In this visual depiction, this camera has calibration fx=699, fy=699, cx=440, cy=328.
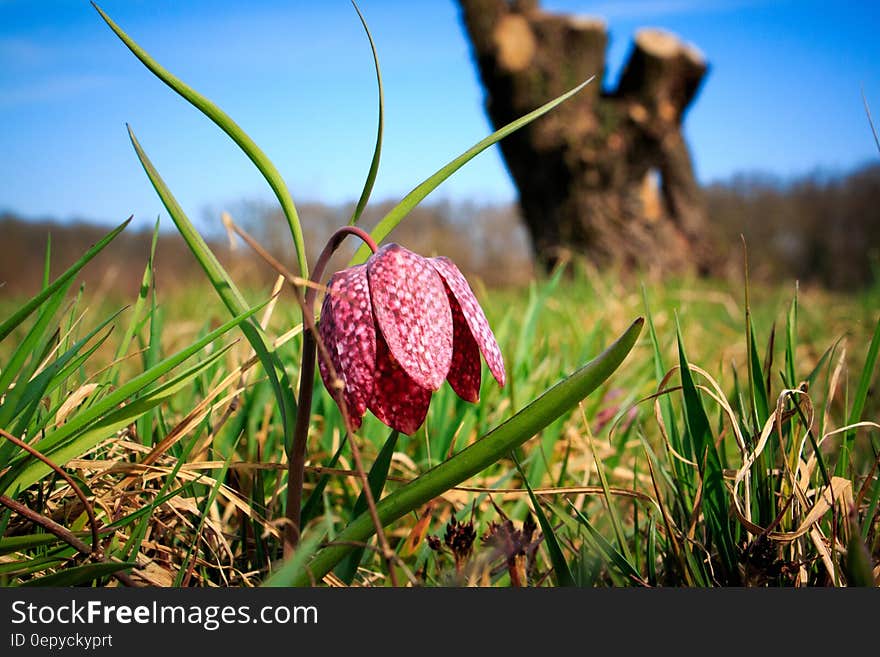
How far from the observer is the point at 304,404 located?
Result: 50 centimetres

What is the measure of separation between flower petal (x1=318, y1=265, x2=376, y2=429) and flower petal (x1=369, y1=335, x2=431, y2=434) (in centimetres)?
2

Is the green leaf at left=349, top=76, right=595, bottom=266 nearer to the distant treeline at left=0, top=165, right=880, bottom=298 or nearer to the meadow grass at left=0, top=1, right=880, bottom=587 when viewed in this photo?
the meadow grass at left=0, top=1, right=880, bottom=587

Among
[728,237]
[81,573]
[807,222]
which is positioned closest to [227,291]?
[81,573]

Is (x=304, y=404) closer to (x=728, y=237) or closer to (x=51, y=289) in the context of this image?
(x=51, y=289)

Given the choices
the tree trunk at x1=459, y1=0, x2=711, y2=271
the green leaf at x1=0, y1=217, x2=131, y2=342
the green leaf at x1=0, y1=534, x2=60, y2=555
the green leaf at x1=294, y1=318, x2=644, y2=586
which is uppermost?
the tree trunk at x1=459, y1=0, x2=711, y2=271

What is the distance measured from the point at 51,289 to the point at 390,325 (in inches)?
11.2

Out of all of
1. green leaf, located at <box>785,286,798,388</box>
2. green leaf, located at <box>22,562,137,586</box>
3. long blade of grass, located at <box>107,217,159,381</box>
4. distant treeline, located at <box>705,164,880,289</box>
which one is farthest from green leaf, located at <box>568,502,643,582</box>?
distant treeline, located at <box>705,164,880,289</box>

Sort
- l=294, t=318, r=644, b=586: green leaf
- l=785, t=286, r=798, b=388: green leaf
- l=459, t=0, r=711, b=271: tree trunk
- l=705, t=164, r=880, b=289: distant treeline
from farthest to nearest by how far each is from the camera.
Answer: l=705, t=164, r=880, b=289: distant treeline
l=459, t=0, r=711, b=271: tree trunk
l=785, t=286, r=798, b=388: green leaf
l=294, t=318, r=644, b=586: green leaf

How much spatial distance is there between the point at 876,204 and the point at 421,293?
8991 mm

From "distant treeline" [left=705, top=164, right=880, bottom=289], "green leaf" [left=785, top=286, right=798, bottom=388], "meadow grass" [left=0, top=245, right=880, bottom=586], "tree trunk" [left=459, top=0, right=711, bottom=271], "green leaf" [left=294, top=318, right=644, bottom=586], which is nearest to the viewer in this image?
"green leaf" [left=294, top=318, right=644, bottom=586]

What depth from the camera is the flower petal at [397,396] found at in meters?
0.53

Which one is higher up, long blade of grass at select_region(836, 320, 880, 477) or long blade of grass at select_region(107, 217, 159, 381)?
long blade of grass at select_region(107, 217, 159, 381)

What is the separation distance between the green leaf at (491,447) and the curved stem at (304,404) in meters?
0.04

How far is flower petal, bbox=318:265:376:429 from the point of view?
50 cm
